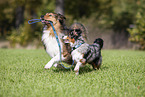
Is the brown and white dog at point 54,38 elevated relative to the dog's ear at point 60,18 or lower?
lower

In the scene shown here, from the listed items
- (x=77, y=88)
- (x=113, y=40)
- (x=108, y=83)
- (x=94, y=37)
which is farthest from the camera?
(x=113, y=40)

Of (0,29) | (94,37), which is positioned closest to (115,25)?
(94,37)

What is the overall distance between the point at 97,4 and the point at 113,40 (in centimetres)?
670

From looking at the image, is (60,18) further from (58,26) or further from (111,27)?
(111,27)

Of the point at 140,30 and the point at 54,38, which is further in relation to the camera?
the point at 140,30

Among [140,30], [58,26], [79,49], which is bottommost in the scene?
[79,49]

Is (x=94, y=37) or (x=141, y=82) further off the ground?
(x=94, y=37)

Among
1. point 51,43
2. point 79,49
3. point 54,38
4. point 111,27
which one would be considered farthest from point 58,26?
point 111,27

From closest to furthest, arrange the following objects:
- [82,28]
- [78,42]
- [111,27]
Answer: [78,42], [82,28], [111,27]

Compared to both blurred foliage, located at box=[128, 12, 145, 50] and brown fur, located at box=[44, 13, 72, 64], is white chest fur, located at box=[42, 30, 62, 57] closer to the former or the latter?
brown fur, located at box=[44, 13, 72, 64]

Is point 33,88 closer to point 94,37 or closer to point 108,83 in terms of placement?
point 108,83

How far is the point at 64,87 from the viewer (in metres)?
3.17

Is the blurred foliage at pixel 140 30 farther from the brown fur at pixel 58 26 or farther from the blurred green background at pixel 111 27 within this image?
the brown fur at pixel 58 26

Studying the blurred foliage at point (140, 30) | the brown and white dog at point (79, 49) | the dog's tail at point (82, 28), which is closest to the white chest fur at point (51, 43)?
the brown and white dog at point (79, 49)
